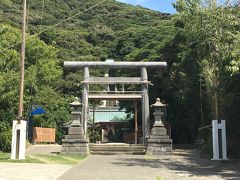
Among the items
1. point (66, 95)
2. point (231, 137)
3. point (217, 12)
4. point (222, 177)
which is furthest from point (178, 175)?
point (66, 95)

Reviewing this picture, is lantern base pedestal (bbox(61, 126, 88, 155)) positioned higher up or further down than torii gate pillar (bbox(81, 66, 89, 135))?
further down

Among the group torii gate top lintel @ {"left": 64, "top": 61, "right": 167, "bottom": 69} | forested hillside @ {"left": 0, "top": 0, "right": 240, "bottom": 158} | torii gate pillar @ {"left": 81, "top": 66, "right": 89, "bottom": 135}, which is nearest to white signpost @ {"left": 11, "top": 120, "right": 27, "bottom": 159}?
forested hillside @ {"left": 0, "top": 0, "right": 240, "bottom": 158}

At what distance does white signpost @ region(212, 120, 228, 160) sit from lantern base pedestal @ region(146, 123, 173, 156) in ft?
15.2

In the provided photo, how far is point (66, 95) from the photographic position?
5162 cm

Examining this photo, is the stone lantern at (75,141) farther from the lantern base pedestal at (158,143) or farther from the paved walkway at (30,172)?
the paved walkway at (30,172)

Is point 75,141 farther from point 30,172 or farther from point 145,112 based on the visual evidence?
point 30,172

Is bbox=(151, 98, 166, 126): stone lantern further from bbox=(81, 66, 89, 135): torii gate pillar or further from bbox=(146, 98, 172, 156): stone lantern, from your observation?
bbox=(81, 66, 89, 135): torii gate pillar

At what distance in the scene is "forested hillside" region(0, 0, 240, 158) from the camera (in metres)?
19.2

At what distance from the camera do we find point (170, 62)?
33.8 metres

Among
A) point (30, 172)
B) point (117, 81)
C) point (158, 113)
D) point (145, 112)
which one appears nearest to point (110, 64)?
point (117, 81)

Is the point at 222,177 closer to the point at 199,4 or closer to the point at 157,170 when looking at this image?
the point at 157,170

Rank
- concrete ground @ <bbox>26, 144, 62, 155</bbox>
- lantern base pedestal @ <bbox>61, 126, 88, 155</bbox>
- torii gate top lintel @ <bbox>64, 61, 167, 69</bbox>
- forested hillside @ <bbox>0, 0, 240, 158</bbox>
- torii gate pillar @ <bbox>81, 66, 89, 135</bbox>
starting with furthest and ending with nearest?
torii gate top lintel @ <bbox>64, 61, 167, 69</bbox>
concrete ground @ <bbox>26, 144, 62, 155</bbox>
torii gate pillar @ <bbox>81, 66, 89, 135</bbox>
lantern base pedestal @ <bbox>61, 126, 88, 155</bbox>
forested hillside @ <bbox>0, 0, 240, 158</bbox>

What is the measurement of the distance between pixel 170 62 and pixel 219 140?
1536 centimetres

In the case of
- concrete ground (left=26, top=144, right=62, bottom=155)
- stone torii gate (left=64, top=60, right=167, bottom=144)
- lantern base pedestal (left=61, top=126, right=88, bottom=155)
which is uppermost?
stone torii gate (left=64, top=60, right=167, bottom=144)
